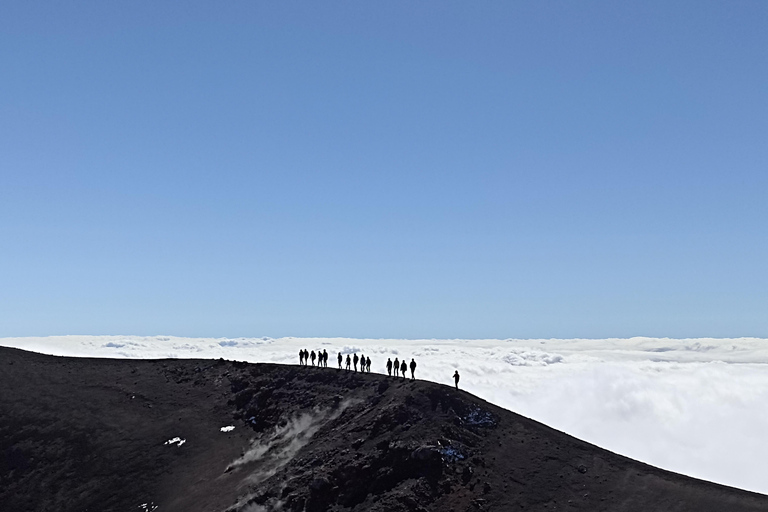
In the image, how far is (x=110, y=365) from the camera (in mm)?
72562

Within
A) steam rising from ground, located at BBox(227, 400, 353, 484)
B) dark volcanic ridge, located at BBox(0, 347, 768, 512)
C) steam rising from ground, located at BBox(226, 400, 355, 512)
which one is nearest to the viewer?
dark volcanic ridge, located at BBox(0, 347, 768, 512)

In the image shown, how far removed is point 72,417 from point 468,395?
1537 inches

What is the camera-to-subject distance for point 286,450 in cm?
5231

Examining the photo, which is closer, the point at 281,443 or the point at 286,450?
the point at 286,450

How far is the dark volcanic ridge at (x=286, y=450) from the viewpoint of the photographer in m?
42.8

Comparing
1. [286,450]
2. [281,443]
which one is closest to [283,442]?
[281,443]

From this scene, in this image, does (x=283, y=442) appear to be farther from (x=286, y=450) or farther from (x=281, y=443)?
(x=286, y=450)

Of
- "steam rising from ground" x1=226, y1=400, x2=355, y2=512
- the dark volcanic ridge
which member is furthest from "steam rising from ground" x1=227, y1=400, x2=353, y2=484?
the dark volcanic ridge

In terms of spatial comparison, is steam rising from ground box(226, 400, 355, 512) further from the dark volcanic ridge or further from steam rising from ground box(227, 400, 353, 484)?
the dark volcanic ridge

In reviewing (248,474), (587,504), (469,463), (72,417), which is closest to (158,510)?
(248,474)

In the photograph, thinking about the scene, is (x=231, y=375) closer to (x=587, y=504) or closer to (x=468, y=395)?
(x=468, y=395)

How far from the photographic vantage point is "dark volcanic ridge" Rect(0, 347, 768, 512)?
4281 centimetres

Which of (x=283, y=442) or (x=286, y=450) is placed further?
(x=283, y=442)

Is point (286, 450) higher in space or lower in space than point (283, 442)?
lower
